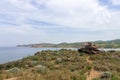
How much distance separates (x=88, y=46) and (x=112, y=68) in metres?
13.2

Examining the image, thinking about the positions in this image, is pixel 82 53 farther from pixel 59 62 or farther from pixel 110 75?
pixel 110 75

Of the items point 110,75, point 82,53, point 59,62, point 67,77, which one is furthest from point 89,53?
point 67,77

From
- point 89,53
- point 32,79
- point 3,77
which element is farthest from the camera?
point 89,53

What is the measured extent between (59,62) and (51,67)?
3.77 m

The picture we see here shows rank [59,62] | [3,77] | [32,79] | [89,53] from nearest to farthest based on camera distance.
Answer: [32,79]
[3,77]
[59,62]
[89,53]

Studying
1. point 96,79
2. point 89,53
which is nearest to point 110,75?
point 96,79

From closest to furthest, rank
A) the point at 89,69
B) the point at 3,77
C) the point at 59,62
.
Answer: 1. the point at 3,77
2. the point at 89,69
3. the point at 59,62

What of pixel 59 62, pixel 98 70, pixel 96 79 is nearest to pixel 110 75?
pixel 96 79

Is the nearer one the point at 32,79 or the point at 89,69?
the point at 32,79

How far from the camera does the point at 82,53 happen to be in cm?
3120

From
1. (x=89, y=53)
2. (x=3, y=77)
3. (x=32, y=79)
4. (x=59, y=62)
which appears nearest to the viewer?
Result: (x=32, y=79)

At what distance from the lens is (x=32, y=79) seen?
12414 millimetres

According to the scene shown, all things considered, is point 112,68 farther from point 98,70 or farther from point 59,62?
point 59,62

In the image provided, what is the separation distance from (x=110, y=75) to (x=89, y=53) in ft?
54.1
